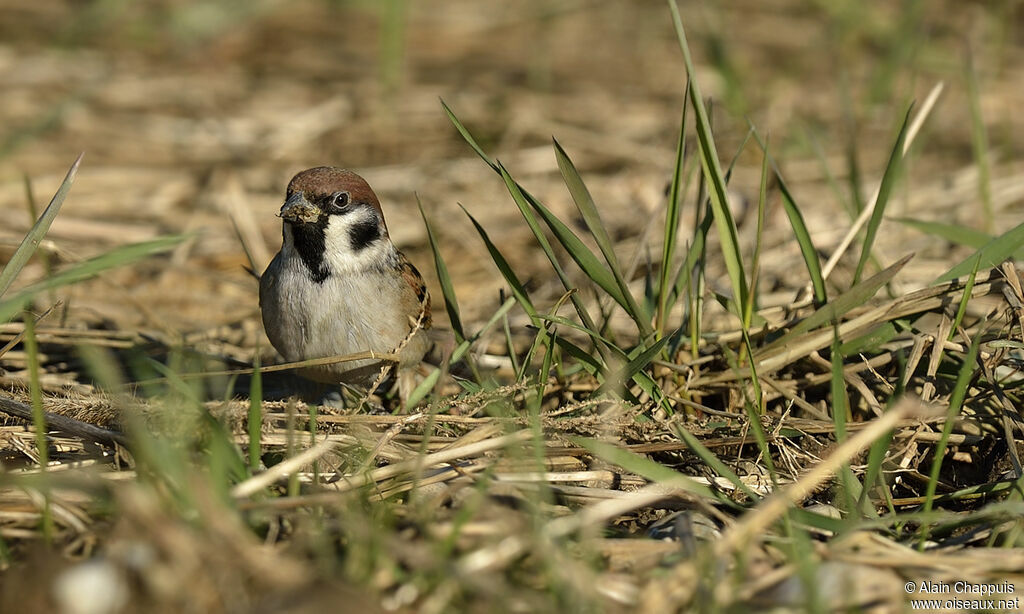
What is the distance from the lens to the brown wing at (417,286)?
13.3 feet

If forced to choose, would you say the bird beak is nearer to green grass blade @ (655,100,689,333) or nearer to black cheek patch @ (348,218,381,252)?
black cheek patch @ (348,218,381,252)

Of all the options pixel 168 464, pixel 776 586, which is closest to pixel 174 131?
pixel 168 464

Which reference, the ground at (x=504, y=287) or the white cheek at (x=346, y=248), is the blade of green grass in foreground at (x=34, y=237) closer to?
the ground at (x=504, y=287)

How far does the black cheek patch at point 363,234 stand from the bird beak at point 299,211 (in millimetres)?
168

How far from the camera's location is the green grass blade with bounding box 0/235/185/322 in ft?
8.75

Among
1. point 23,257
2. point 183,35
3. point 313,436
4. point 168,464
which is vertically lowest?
point 313,436

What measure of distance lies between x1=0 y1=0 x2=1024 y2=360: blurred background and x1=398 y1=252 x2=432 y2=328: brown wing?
1.33 feet

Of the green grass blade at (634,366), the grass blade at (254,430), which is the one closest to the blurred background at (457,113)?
the green grass blade at (634,366)

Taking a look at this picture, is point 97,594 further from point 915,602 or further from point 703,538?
point 915,602

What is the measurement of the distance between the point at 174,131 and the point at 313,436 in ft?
14.4

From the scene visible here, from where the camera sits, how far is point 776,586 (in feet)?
7.64

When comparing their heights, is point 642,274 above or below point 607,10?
below

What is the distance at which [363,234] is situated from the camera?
12.8ft

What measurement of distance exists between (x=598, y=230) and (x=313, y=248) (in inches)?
41.6
